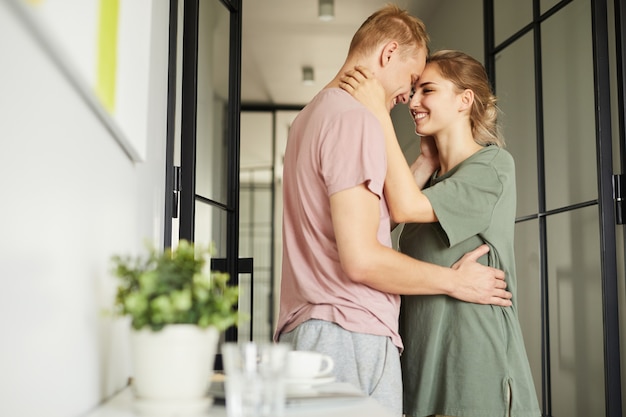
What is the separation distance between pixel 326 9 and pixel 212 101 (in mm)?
2680

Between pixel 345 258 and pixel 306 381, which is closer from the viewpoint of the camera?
pixel 306 381

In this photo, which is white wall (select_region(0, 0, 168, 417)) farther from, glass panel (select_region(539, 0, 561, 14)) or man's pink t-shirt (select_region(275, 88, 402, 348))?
glass panel (select_region(539, 0, 561, 14))

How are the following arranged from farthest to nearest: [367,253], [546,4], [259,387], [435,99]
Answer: [546,4]
[435,99]
[367,253]
[259,387]

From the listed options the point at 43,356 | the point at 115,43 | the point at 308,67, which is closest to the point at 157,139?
the point at 115,43

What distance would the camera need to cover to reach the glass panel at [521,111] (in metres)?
2.83

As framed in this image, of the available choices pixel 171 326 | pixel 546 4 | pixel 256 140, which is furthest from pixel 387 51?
pixel 256 140

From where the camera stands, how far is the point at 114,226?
106 centimetres

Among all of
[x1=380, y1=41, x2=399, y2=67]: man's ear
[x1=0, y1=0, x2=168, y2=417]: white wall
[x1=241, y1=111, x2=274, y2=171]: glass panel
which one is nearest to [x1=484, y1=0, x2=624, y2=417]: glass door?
[x1=380, y1=41, x2=399, y2=67]: man's ear

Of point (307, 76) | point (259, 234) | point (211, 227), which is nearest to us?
point (211, 227)

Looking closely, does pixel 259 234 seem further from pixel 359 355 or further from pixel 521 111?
pixel 359 355

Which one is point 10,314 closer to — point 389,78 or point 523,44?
point 389,78

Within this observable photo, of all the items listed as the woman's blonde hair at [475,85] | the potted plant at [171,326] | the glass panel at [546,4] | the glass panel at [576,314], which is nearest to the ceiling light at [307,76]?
the glass panel at [546,4]

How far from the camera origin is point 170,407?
2.41 ft

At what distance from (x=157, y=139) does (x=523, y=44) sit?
1.71 meters
